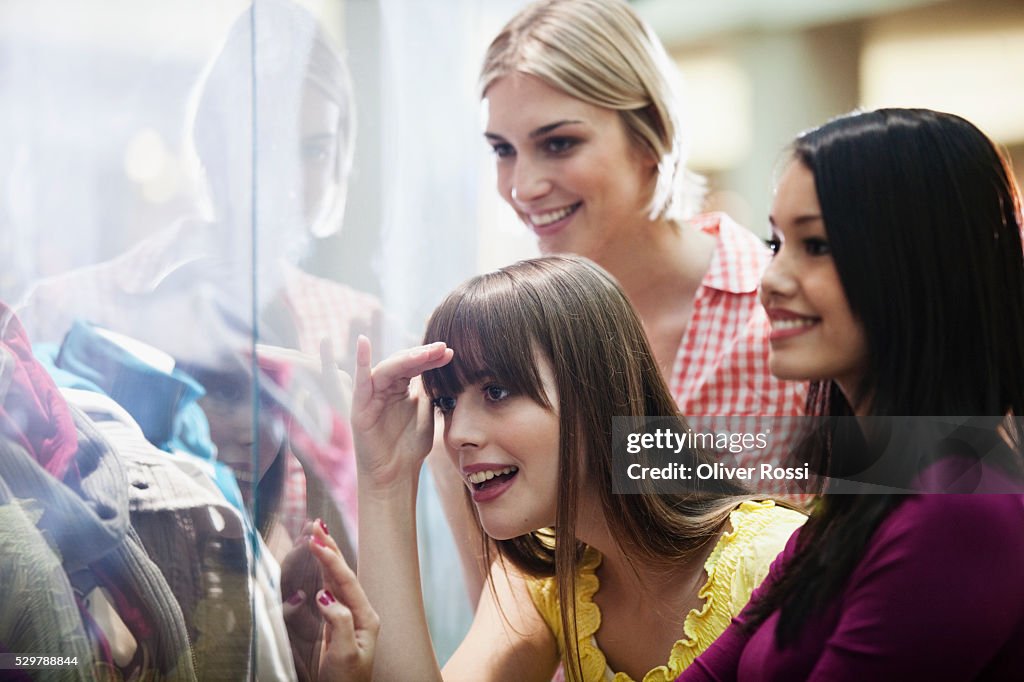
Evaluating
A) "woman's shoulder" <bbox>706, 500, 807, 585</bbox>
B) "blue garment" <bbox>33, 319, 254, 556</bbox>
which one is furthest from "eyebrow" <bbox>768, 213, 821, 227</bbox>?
"blue garment" <bbox>33, 319, 254, 556</bbox>

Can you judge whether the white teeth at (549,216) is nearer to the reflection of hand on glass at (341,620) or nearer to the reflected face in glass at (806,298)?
the reflected face in glass at (806,298)

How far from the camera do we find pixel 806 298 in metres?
1.22

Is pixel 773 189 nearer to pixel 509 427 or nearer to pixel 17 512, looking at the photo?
pixel 509 427

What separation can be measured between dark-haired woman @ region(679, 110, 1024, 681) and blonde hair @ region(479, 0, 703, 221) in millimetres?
284

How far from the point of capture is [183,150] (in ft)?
5.33

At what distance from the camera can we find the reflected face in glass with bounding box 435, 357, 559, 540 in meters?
1.34

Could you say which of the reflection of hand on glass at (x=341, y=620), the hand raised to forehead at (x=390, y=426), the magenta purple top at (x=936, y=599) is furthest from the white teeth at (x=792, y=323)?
the reflection of hand on glass at (x=341, y=620)

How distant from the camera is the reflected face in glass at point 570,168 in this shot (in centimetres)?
148

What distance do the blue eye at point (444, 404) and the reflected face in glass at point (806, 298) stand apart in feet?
1.39

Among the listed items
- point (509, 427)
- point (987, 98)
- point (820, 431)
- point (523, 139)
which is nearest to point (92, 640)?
point (509, 427)

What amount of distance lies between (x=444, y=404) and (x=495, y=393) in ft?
0.29

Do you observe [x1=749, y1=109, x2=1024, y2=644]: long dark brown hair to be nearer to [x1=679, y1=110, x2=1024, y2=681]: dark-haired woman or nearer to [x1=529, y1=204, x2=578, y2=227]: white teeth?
[x1=679, y1=110, x2=1024, y2=681]: dark-haired woman

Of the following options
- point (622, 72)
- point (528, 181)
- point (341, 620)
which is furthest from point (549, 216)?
point (341, 620)

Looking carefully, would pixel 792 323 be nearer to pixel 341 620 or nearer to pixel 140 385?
pixel 341 620
